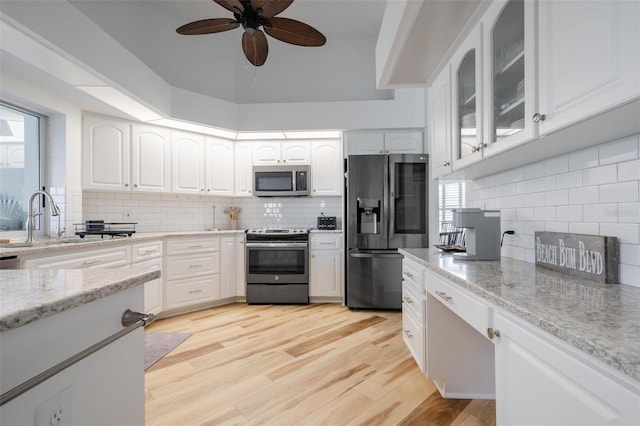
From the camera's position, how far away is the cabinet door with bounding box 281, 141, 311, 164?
13.1 feet

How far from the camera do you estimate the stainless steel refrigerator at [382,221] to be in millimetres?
3432

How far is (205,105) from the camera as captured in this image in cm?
351

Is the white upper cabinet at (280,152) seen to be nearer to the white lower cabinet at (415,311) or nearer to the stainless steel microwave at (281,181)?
the stainless steel microwave at (281,181)

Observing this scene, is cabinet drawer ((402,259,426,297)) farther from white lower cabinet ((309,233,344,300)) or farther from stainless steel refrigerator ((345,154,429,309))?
white lower cabinet ((309,233,344,300))

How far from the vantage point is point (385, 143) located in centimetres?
363

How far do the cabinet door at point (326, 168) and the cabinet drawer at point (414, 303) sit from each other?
2035 mm

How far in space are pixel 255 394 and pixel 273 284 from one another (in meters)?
1.87

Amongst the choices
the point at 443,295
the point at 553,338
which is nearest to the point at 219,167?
the point at 443,295

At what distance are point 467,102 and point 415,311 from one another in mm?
1338

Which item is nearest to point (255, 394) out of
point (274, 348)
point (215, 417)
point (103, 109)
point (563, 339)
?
point (215, 417)

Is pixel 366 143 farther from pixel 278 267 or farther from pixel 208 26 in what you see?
pixel 208 26

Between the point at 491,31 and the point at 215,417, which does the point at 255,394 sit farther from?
the point at 491,31

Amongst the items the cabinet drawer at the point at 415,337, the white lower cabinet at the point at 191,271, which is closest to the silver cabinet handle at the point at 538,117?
the cabinet drawer at the point at 415,337

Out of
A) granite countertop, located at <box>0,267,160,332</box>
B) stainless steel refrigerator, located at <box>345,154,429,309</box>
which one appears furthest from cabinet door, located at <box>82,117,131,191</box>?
granite countertop, located at <box>0,267,160,332</box>
